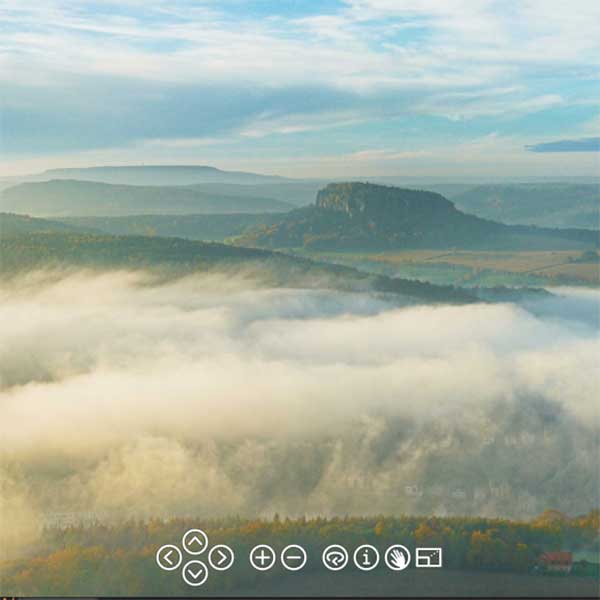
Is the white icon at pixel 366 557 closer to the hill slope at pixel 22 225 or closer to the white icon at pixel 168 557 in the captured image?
the white icon at pixel 168 557

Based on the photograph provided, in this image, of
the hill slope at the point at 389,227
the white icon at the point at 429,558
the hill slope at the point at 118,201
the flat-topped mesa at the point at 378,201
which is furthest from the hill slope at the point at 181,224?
the white icon at the point at 429,558

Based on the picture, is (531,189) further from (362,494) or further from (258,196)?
(362,494)

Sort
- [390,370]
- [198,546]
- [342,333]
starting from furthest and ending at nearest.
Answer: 1. [342,333]
2. [390,370]
3. [198,546]

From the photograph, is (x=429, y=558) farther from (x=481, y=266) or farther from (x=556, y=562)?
(x=481, y=266)

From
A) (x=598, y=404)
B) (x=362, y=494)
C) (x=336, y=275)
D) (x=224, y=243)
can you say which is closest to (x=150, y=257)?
(x=224, y=243)

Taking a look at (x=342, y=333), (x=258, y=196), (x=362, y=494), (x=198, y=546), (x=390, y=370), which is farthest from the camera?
(x=258, y=196)

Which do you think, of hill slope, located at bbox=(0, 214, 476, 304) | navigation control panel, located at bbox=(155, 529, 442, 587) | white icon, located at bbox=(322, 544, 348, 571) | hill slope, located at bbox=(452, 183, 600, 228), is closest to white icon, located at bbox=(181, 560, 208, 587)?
navigation control panel, located at bbox=(155, 529, 442, 587)

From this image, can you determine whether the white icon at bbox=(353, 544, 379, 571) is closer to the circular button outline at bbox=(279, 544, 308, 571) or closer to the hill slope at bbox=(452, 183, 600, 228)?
the circular button outline at bbox=(279, 544, 308, 571)

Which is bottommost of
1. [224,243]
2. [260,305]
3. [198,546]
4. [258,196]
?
[198,546]
